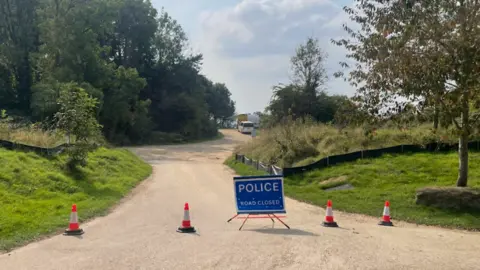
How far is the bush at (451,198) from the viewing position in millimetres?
12891

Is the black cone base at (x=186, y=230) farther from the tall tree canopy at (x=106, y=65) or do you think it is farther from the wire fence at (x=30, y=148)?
the tall tree canopy at (x=106, y=65)

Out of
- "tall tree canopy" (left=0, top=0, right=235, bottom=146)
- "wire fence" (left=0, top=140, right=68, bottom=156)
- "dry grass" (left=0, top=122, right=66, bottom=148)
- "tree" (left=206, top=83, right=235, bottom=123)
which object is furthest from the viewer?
"tree" (left=206, top=83, right=235, bottom=123)

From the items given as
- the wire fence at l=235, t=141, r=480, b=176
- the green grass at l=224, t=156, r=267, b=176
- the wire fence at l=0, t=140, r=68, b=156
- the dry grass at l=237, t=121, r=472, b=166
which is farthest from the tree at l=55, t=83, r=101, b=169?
the dry grass at l=237, t=121, r=472, b=166

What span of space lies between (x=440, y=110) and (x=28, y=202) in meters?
11.1

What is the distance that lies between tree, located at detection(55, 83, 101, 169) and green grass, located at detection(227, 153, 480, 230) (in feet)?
25.5

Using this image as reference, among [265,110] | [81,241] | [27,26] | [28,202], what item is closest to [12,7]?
[27,26]

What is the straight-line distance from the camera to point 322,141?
24.0 m

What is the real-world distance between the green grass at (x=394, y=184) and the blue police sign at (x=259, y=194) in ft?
11.9

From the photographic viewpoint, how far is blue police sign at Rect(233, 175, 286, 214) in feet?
36.3

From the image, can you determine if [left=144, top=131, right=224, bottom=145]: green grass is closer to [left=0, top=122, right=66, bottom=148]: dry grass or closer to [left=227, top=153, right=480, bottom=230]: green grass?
[left=0, top=122, right=66, bottom=148]: dry grass

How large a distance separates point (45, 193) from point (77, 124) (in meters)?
4.33

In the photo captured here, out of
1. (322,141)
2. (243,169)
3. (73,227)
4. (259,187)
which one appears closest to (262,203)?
(259,187)

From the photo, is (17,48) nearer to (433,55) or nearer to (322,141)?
(322,141)

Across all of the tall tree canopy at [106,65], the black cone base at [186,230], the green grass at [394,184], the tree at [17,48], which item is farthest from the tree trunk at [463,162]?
the tree at [17,48]
